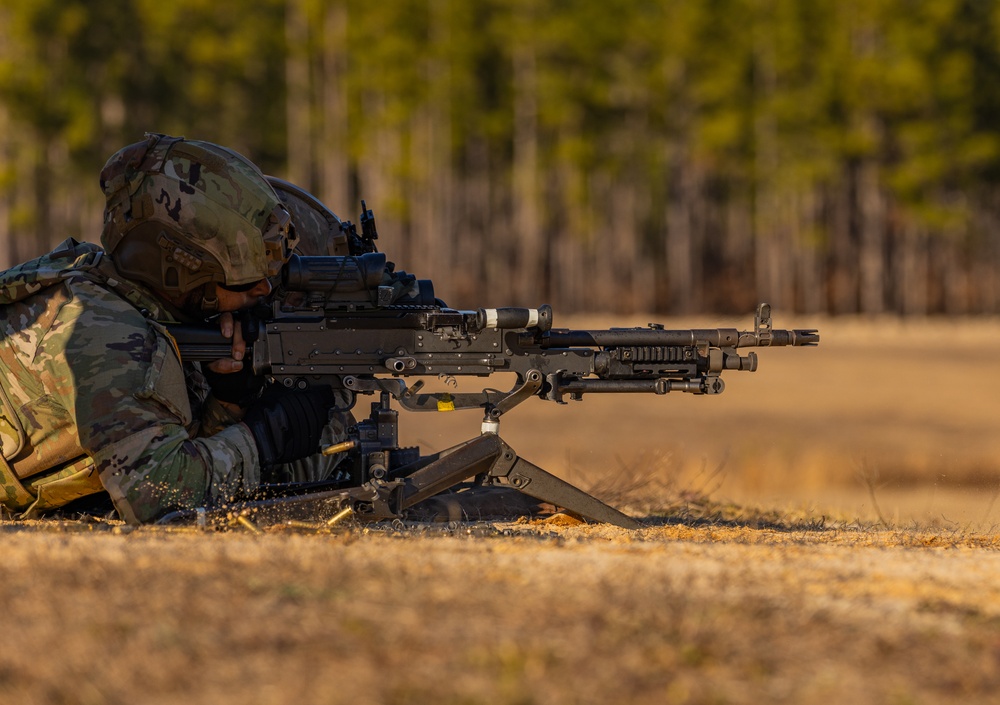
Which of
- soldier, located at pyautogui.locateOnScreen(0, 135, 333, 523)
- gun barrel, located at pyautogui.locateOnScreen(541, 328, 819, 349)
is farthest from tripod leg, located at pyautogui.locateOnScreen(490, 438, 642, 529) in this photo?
soldier, located at pyautogui.locateOnScreen(0, 135, 333, 523)

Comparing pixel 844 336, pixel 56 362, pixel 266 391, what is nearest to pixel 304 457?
pixel 266 391

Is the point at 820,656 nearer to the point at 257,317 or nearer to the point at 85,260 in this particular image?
the point at 257,317

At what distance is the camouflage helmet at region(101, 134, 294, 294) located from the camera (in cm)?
680

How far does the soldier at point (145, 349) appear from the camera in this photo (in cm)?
648

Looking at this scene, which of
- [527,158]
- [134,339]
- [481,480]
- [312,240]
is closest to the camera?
[134,339]

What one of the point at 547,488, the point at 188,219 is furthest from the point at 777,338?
the point at 188,219

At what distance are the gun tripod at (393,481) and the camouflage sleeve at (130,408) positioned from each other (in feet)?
0.54

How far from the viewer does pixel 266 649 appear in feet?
13.1

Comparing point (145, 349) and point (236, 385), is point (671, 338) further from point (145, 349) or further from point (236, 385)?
point (145, 349)

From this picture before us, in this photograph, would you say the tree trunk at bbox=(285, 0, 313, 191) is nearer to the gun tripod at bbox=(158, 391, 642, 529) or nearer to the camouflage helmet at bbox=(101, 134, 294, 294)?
the camouflage helmet at bbox=(101, 134, 294, 294)

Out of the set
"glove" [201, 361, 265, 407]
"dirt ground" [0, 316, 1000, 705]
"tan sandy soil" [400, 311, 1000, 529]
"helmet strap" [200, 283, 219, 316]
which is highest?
"helmet strap" [200, 283, 219, 316]

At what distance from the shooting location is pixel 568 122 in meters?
52.2

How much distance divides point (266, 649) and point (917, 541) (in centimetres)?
453

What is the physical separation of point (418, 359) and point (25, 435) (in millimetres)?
1936
